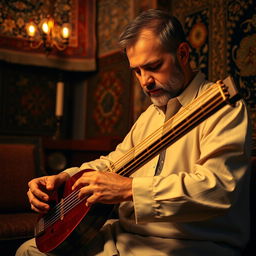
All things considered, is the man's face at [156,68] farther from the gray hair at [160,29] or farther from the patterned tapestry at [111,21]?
the patterned tapestry at [111,21]

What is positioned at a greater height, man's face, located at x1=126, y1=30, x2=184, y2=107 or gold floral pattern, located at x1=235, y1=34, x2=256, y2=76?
gold floral pattern, located at x1=235, y1=34, x2=256, y2=76

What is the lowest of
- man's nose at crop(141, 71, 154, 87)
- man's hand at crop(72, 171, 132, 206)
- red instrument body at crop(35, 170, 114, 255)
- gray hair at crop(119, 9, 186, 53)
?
red instrument body at crop(35, 170, 114, 255)

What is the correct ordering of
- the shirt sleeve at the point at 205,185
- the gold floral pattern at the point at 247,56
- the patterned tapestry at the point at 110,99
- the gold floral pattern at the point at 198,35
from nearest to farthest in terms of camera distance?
the shirt sleeve at the point at 205,185 < the gold floral pattern at the point at 247,56 < the gold floral pattern at the point at 198,35 < the patterned tapestry at the point at 110,99

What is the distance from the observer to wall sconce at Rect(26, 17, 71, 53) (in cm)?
392

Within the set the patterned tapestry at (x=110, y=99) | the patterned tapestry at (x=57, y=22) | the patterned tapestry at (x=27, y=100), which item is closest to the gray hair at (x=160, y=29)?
the patterned tapestry at (x=110, y=99)

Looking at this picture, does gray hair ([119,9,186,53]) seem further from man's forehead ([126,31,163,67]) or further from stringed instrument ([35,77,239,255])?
stringed instrument ([35,77,239,255])

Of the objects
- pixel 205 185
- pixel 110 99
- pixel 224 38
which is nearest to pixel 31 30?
pixel 110 99

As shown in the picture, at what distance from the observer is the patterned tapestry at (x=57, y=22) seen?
406cm

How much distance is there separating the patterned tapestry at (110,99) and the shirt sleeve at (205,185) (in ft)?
9.20

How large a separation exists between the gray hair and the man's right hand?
660mm

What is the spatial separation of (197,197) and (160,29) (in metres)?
0.69

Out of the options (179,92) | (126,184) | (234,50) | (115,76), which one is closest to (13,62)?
(115,76)

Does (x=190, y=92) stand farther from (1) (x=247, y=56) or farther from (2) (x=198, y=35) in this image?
(2) (x=198, y=35)

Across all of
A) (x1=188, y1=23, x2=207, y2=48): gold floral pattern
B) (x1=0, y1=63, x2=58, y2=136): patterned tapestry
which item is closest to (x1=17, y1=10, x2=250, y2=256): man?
(x1=188, y1=23, x2=207, y2=48): gold floral pattern
